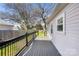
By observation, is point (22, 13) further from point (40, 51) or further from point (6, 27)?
point (40, 51)

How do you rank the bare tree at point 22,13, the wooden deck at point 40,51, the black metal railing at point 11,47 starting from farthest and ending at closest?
the bare tree at point 22,13 < the wooden deck at point 40,51 < the black metal railing at point 11,47

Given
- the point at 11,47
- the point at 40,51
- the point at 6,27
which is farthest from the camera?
the point at 6,27

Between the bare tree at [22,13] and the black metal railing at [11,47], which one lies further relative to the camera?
the bare tree at [22,13]

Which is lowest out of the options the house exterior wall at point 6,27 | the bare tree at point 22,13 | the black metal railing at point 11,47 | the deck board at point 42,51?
the deck board at point 42,51

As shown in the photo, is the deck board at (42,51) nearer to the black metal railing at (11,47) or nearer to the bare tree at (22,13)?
the black metal railing at (11,47)

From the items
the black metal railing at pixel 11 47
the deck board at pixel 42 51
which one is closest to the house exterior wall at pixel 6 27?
the black metal railing at pixel 11 47

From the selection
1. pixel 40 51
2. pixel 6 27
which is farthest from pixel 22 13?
pixel 40 51

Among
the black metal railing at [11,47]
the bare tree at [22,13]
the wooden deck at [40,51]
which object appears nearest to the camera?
the black metal railing at [11,47]

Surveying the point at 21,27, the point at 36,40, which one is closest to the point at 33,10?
the point at 21,27

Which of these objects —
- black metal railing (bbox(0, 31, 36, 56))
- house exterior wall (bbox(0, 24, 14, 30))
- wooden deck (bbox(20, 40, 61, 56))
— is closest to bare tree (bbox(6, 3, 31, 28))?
house exterior wall (bbox(0, 24, 14, 30))

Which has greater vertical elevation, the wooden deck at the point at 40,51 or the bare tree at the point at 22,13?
the bare tree at the point at 22,13

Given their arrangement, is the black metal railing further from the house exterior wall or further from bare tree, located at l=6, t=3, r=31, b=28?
bare tree, located at l=6, t=3, r=31, b=28

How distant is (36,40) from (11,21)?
3.39 m

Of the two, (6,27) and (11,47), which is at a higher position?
(6,27)
